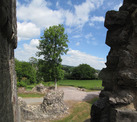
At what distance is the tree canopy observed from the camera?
16.8 m

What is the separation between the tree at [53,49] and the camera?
55.1ft

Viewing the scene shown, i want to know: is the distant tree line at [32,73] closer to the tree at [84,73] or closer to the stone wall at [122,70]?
the stone wall at [122,70]

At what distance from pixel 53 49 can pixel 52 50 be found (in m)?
0.33

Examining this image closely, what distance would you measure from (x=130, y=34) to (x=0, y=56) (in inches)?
141

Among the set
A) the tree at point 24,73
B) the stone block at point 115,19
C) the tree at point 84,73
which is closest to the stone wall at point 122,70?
the stone block at point 115,19

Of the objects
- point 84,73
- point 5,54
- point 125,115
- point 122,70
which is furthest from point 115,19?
point 84,73

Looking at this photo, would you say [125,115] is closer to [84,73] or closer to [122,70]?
[122,70]

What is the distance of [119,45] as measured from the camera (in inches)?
150

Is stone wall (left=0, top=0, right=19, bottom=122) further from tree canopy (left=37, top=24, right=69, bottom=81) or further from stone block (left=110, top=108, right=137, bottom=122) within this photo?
tree canopy (left=37, top=24, right=69, bottom=81)

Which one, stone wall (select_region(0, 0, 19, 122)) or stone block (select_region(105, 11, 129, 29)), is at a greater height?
stone block (select_region(105, 11, 129, 29))

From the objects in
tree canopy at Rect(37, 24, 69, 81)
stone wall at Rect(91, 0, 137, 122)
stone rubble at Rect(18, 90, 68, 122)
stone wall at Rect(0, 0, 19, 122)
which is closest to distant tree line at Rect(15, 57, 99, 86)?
tree canopy at Rect(37, 24, 69, 81)

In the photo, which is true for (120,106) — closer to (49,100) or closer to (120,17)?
(120,17)

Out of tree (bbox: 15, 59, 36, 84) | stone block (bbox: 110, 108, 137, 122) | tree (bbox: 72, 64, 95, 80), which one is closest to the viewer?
stone block (bbox: 110, 108, 137, 122)

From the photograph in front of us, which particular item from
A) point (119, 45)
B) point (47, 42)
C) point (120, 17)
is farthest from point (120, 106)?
point (47, 42)
